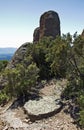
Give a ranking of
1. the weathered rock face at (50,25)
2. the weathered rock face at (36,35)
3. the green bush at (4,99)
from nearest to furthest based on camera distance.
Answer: the green bush at (4,99), the weathered rock face at (50,25), the weathered rock face at (36,35)

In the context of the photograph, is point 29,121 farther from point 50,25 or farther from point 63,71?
point 50,25

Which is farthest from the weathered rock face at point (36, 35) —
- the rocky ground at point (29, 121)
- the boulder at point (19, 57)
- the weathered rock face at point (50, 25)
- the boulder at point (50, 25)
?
the rocky ground at point (29, 121)

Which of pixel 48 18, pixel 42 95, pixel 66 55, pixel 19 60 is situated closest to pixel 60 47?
pixel 66 55

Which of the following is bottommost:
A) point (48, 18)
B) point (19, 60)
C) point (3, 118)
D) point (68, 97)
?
point (3, 118)

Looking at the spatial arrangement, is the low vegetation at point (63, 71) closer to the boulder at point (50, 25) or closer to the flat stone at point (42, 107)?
the flat stone at point (42, 107)

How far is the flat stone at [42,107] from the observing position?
24223 mm

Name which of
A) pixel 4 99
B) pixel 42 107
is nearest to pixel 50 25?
pixel 4 99

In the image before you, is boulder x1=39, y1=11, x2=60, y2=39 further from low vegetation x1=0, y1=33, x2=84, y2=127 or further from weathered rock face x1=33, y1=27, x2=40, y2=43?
low vegetation x1=0, y1=33, x2=84, y2=127

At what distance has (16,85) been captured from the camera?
2941cm

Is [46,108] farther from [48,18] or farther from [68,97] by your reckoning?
[48,18]

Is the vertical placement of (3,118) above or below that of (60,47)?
below

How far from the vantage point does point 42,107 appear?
83.7 feet

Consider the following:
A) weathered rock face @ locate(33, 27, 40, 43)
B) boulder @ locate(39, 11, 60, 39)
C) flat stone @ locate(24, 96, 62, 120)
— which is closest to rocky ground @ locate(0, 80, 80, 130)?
flat stone @ locate(24, 96, 62, 120)

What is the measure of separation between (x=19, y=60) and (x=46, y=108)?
17.6 m
